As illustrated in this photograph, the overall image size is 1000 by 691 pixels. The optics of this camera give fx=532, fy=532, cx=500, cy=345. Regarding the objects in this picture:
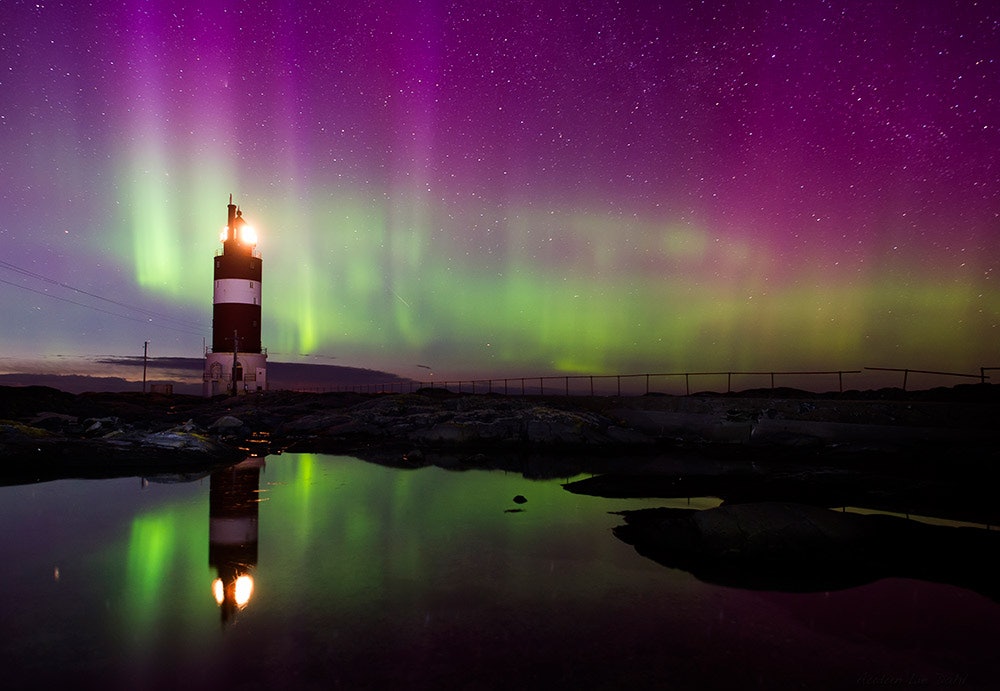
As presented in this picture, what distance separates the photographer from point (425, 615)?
6410mm

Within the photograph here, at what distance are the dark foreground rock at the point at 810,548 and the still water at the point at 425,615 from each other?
17.0 inches

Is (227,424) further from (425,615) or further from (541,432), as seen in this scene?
(425,615)

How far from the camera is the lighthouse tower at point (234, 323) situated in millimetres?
48656

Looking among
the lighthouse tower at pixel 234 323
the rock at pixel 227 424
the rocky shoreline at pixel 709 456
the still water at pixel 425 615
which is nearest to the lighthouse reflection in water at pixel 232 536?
the still water at pixel 425 615

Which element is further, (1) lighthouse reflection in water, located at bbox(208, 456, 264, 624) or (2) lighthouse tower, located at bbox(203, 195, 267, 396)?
(2) lighthouse tower, located at bbox(203, 195, 267, 396)

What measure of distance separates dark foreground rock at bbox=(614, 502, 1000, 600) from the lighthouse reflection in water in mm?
6150

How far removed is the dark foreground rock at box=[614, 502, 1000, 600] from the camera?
299 inches

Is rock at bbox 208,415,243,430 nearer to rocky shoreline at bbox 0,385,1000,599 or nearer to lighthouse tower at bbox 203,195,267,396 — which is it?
rocky shoreline at bbox 0,385,1000,599

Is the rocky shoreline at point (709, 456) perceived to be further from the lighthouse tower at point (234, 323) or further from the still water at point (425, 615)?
the lighthouse tower at point (234, 323)

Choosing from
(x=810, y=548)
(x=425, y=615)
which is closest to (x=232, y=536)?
(x=425, y=615)

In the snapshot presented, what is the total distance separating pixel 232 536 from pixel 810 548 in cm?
994

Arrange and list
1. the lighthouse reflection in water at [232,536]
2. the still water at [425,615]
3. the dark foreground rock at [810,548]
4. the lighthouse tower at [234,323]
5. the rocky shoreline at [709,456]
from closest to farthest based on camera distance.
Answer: the still water at [425,615] → the lighthouse reflection in water at [232,536] → the dark foreground rock at [810,548] → the rocky shoreline at [709,456] → the lighthouse tower at [234,323]

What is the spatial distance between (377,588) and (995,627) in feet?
24.4

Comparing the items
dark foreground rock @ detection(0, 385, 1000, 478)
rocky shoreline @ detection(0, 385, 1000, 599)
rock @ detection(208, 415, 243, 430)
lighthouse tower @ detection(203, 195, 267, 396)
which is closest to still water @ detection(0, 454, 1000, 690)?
rocky shoreline @ detection(0, 385, 1000, 599)
